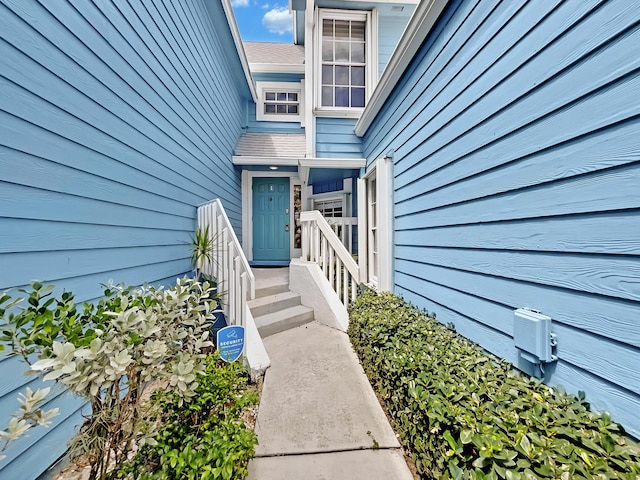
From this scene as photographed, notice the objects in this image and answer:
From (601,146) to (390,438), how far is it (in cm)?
202

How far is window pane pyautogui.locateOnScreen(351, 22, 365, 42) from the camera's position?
5051 mm

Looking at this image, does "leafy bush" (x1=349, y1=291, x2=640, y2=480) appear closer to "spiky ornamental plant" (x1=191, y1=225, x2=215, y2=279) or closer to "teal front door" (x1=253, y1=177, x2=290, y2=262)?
"spiky ornamental plant" (x1=191, y1=225, x2=215, y2=279)

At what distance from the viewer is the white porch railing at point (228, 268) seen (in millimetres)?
2650

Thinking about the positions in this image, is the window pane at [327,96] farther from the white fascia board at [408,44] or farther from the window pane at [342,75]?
the white fascia board at [408,44]

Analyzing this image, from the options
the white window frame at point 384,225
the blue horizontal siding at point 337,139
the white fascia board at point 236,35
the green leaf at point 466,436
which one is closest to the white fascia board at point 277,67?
the white fascia board at point 236,35

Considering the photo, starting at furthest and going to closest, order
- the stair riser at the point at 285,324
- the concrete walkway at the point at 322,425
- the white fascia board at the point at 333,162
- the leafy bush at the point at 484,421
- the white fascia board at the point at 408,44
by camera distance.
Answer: the white fascia board at the point at 333,162 → the stair riser at the point at 285,324 → the white fascia board at the point at 408,44 → the concrete walkway at the point at 322,425 → the leafy bush at the point at 484,421

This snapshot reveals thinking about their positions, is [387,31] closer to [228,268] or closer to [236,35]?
[236,35]

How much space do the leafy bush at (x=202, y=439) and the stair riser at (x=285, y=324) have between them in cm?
161

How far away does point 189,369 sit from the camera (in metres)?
1.27

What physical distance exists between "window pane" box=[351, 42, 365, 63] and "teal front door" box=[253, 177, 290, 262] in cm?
278

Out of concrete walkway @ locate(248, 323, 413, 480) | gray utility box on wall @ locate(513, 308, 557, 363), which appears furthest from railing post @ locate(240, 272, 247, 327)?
gray utility box on wall @ locate(513, 308, 557, 363)

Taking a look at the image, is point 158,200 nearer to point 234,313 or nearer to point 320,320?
point 234,313

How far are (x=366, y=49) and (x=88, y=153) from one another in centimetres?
510

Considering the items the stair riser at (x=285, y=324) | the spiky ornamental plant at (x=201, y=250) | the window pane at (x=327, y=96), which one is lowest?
the stair riser at (x=285, y=324)
